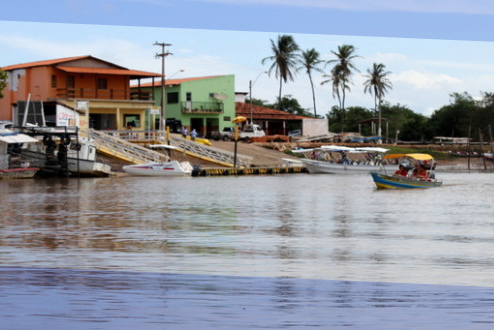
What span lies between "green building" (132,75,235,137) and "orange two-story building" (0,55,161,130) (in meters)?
12.3

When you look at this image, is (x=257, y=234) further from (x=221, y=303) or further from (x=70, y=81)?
(x=70, y=81)

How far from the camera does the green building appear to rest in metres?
93.1

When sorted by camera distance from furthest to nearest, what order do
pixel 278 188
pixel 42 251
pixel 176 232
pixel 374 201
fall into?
pixel 278 188 < pixel 374 201 < pixel 176 232 < pixel 42 251

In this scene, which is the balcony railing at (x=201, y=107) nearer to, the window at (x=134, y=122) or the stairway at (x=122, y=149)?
the window at (x=134, y=122)

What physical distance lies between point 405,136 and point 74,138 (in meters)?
69.0

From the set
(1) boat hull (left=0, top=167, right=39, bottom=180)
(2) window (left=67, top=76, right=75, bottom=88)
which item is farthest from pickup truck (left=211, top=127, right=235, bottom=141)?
(1) boat hull (left=0, top=167, right=39, bottom=180)

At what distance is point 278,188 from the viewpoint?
47812mm

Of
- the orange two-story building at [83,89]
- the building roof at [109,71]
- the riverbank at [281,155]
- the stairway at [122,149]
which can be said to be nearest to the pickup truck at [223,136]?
the riverbank at [281,155]

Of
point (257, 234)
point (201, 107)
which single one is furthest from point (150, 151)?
point (257, 234)

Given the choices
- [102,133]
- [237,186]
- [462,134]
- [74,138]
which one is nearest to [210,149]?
[102,133]

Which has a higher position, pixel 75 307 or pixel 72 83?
pixel 72 83

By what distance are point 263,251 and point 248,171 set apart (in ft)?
165

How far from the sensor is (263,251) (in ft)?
55.7

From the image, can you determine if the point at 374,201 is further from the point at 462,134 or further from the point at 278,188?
the point at 462,134
